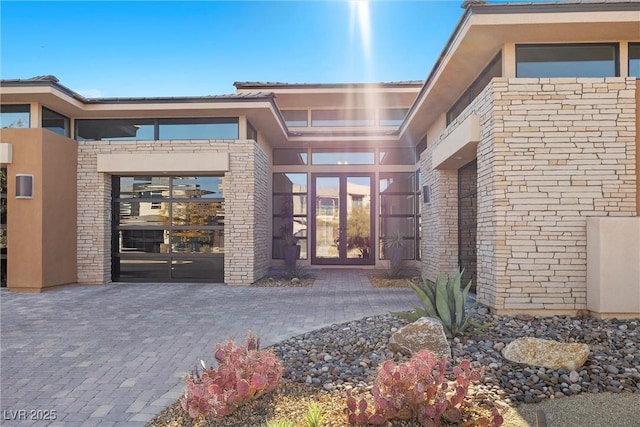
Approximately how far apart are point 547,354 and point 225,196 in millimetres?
7635

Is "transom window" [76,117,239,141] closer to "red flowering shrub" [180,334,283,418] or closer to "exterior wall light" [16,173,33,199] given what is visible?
"exterior wall light" [16,173,33,199]

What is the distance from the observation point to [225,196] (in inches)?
390

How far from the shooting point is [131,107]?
9.42 m

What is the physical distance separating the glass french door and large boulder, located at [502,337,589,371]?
9728 mm

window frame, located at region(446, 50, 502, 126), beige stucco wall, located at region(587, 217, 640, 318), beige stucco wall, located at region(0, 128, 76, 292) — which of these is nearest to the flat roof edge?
window frame, located at region(446, 50, 502, 126)

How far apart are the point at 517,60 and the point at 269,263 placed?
925 cm

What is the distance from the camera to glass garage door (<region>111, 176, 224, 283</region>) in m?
10.2

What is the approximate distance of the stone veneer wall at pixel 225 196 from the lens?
981 cm

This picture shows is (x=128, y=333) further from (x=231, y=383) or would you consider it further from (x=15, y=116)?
(x=15, y=116)

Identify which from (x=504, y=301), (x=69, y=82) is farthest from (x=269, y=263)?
(x=504, y=301)

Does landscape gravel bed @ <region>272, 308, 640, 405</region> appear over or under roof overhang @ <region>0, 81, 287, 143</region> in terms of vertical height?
under

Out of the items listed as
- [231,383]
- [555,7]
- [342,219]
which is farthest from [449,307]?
[342,219]

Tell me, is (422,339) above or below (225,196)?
below

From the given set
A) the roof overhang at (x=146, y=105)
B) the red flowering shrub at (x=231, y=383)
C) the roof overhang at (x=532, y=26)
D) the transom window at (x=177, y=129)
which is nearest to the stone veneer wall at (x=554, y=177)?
the roof overhang at (x=532, y=26)
